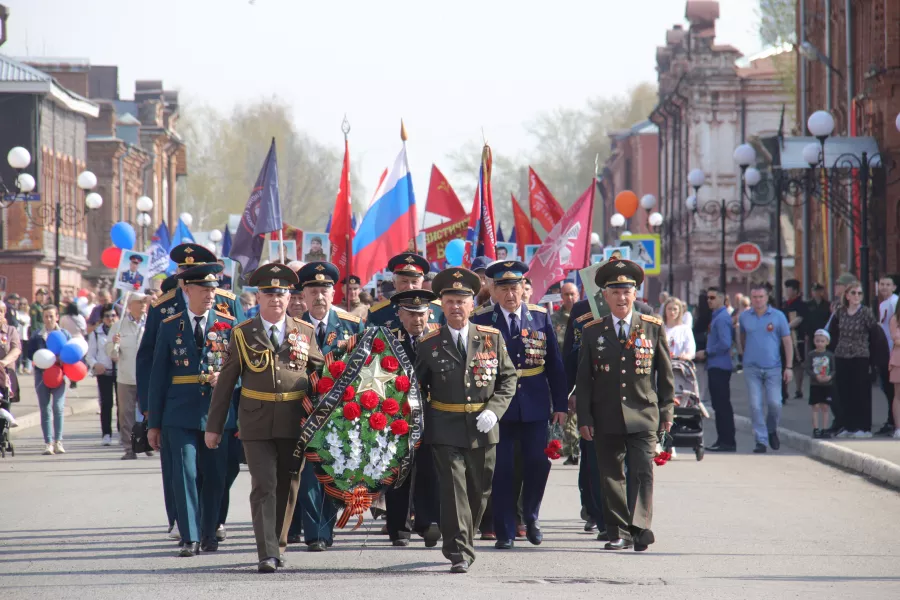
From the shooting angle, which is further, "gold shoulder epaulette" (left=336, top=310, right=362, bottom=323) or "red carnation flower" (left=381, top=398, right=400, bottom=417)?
"gold shoulder epaulette" (left=336, top=310, right=362, bottom=323)

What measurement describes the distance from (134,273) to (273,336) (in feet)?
36.7

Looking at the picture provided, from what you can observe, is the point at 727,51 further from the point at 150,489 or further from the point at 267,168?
the point at 150,489

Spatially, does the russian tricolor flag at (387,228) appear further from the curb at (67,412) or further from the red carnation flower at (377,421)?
the curb at (67,412)

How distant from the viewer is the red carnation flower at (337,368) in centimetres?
920

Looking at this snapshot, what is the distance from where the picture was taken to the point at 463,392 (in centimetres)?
919

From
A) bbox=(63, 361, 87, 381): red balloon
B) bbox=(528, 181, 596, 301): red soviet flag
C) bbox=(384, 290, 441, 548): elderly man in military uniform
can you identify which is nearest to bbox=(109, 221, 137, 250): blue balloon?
bbox=(63, 361, 87, 381): red balloon

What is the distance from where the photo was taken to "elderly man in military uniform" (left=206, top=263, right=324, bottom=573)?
9078mm

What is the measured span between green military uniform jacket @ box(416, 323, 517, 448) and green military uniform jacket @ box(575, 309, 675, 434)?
0.83 metres

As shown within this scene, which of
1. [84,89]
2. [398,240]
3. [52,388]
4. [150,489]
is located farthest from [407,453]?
[84,89]

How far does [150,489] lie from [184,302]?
3.73m

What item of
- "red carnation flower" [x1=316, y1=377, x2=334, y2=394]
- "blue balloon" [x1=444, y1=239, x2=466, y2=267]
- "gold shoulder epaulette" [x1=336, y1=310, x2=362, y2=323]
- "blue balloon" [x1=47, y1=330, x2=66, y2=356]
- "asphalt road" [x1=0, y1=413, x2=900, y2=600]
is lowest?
"asphalt road" [x1=0, y1=413, x2=900, y2=600]

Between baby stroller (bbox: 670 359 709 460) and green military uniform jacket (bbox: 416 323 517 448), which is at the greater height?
green military uniform jacket (bbox: 416 323 517 448)

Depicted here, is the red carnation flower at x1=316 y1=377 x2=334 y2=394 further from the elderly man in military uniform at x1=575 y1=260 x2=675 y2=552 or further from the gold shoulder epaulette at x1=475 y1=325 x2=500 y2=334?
the elderly man in military uniform at x1=575 y1=260 x2=675 y2=552

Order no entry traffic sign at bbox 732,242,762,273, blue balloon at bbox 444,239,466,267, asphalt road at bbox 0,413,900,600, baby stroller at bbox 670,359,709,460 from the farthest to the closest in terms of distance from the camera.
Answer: no entry traffic sign at bbox 732,242,762,273 < blue balloon at bbox 444,239,466,267 < baby stroller at bbox 670,359,709,460 < asphalt road at bbox 0,413,900,600
